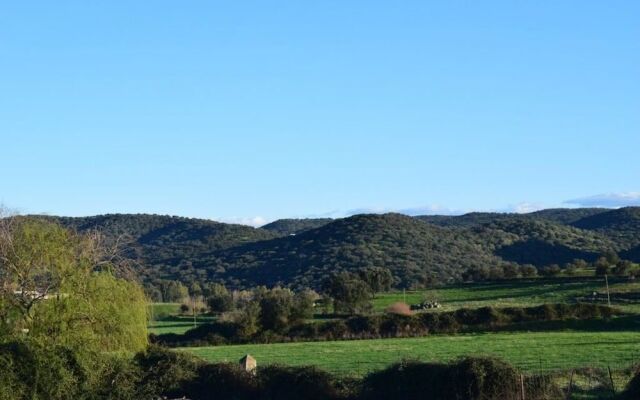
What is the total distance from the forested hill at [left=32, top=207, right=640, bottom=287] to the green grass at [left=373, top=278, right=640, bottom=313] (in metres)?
15.5

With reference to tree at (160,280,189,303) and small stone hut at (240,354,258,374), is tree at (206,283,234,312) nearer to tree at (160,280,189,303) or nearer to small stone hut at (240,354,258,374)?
tree at (160,280,189,303)

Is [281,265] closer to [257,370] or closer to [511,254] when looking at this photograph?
[511,254]

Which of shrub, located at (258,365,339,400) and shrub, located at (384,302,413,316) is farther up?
shrub, located at (384,302,413,316)

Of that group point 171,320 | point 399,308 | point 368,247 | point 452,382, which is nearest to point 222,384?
point 452,382

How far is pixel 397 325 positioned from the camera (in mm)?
67312

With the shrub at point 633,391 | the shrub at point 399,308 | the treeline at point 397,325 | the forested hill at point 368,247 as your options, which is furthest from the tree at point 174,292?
the shrub at point 633,391

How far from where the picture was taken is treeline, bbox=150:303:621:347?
213 ft

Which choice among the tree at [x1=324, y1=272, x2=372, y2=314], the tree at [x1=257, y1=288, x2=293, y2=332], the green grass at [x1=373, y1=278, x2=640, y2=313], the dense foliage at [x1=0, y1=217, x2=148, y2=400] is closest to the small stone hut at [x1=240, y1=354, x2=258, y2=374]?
the dense foliage at [x1=0, y1=217, x2=148, y2=400]

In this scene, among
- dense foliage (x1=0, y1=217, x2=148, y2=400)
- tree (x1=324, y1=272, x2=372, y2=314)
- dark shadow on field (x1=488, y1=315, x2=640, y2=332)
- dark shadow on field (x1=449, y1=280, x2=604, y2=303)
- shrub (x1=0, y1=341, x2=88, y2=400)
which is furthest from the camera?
dark shadow on field (x1=449, y1=280, x2=604, y2=303)

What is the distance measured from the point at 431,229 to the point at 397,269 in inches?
911

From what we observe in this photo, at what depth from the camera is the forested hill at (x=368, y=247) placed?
121m

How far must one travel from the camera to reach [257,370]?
98.3ft

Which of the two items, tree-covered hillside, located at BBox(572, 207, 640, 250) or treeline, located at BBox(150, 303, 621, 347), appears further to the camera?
tree-covered hillside, located at BBox(572, 207, 640, 250)

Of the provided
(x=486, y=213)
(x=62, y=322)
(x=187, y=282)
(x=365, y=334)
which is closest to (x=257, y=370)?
(x=62, y=322)
